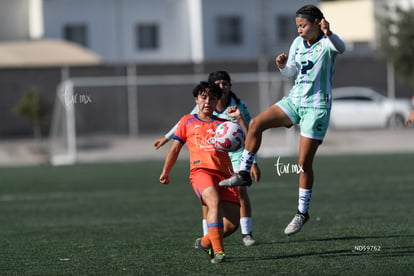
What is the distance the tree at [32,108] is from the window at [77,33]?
13493mm

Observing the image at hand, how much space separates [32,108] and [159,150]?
5.14m

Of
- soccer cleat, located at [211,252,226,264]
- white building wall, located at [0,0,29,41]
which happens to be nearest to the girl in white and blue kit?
soccer cleat, located at [211,252,226,264]

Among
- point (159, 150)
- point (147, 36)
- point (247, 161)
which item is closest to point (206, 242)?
point (247, 161)

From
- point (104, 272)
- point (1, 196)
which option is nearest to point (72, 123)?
point (1, 196)

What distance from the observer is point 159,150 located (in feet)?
108

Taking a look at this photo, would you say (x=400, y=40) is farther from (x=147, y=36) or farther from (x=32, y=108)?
(x=147, y=36)

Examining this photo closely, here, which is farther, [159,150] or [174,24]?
[174,24]

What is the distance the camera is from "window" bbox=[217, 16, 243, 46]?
162 feet

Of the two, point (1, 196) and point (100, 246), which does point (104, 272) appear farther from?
point (1, 196)

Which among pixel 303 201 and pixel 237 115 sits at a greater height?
pixel 237 115

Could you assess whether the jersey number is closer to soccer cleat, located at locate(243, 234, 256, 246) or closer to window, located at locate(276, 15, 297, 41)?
soccer cleat, located at locate(243, 234, 256, 246)

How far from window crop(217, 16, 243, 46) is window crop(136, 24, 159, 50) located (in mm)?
3217

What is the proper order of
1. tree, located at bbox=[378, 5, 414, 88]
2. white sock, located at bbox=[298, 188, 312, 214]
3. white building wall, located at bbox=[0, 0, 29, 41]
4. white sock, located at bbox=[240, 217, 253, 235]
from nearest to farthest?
white sock, located at bbox=[298, 188, 312, 214] → white sock, located at bbox=[240, 217, 253, 235] → tree, located at bbox=[378, 5, 414, 88] → white building wall, located at bbox=[0, 0, 29, 41]

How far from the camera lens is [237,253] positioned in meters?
9.38
